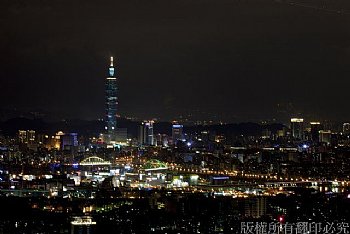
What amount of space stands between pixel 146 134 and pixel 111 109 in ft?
5.26

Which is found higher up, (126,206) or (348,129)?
(348,129)

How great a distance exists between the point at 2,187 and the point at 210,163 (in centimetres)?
619

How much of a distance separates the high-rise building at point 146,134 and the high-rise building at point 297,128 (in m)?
3.98

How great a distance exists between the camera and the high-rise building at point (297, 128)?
18480 mm

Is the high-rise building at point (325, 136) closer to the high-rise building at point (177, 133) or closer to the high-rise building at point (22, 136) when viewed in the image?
the high-rise building at point (177, 133)

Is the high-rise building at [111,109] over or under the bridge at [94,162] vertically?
over

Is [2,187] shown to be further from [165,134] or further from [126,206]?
[165,134]

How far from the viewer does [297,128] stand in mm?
19250

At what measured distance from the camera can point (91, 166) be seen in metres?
15.2

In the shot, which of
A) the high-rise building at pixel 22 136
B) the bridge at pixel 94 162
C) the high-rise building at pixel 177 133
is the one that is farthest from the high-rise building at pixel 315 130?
the high-rise building at pixel 22 136

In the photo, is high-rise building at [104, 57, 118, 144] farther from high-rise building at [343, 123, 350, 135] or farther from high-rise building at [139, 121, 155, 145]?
high-rise building at [343, 123, 350, 135]

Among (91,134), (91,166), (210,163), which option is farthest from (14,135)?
(210,163)

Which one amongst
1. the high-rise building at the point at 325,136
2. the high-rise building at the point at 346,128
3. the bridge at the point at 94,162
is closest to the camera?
the bridge at the point at 94,162

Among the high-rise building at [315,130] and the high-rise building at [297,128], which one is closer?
the high-rise building at [297,128]
